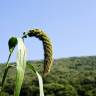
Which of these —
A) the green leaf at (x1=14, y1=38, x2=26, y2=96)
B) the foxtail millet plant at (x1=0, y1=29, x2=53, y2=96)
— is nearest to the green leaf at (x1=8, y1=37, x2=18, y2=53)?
the foxtail millet plant at (x1=0, y1=29, x2=53, y2=96)

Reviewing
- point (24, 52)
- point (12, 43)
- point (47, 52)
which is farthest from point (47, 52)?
point (12, 43)

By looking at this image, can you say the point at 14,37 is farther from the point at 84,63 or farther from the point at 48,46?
the point at 84,63

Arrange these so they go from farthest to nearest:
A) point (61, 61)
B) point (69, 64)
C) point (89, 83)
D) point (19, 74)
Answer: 1. point (61, 61)
2. point (69, 64)
3. point (89, 83)
4. point (19, 74)

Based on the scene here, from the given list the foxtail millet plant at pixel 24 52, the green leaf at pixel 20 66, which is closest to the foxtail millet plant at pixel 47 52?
the foxtail millet plant at pixel 24 52

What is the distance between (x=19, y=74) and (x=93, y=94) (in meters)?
61.9

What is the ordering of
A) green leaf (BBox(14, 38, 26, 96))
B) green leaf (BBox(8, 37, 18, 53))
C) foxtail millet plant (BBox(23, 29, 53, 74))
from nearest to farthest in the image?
green leaf (BBox(14, 38, 26, 96)) < foxtail millet plant (BBox(23, 29, 53, 74)) < green leaf (BBox(8, 37, 18, 53))

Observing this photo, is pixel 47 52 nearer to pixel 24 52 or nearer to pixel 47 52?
pixel 47 52

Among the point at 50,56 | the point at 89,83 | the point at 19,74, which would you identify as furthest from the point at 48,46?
the point at 89,83

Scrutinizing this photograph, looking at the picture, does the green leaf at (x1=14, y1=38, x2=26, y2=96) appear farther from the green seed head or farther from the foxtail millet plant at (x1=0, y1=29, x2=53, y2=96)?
the green seed head

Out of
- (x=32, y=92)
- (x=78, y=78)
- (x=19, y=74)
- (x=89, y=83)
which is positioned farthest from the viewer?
(x=78, y=78)

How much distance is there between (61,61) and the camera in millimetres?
119125

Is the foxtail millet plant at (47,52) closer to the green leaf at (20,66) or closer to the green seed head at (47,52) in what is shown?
the green seed head at (47,52)

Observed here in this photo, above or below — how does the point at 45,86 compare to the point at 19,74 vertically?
below

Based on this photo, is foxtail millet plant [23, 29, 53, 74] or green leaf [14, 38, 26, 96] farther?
foxtail millet plant [23, 29, 53, 74]
